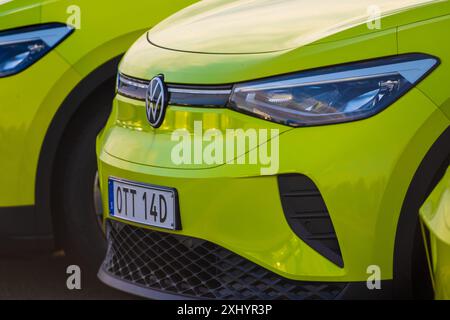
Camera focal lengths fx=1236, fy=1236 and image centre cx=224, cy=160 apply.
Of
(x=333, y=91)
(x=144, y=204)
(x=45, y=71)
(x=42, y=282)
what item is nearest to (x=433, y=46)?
(x=333, y=91)

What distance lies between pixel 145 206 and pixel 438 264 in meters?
1.15

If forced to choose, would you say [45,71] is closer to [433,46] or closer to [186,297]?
[186,297]

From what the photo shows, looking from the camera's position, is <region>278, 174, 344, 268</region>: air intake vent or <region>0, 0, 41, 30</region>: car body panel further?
<region>0, 0, 41, 30</region>: car body panel

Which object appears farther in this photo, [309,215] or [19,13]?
[19,13]

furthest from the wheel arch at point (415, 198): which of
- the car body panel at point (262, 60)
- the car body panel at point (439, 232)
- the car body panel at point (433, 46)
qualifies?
the car body panel at point (262, 60)

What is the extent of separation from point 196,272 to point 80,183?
1.41m

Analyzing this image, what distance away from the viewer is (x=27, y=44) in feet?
16.9

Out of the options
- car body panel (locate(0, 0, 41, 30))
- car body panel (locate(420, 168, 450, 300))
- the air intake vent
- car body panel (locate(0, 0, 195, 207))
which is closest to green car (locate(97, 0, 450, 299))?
the air intake vent

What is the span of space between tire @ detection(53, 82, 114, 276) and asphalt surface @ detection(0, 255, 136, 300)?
17 centimetres

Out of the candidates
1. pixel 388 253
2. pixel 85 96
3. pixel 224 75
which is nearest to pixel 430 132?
pixel 388 253

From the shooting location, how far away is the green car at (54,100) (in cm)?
513

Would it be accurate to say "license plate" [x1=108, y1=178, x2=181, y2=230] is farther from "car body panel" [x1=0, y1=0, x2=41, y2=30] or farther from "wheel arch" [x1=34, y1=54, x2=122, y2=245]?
"car body panel" [x1=0, y1=0, x2=41, y2=30]

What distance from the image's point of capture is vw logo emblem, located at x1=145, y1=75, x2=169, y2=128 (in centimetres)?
416
